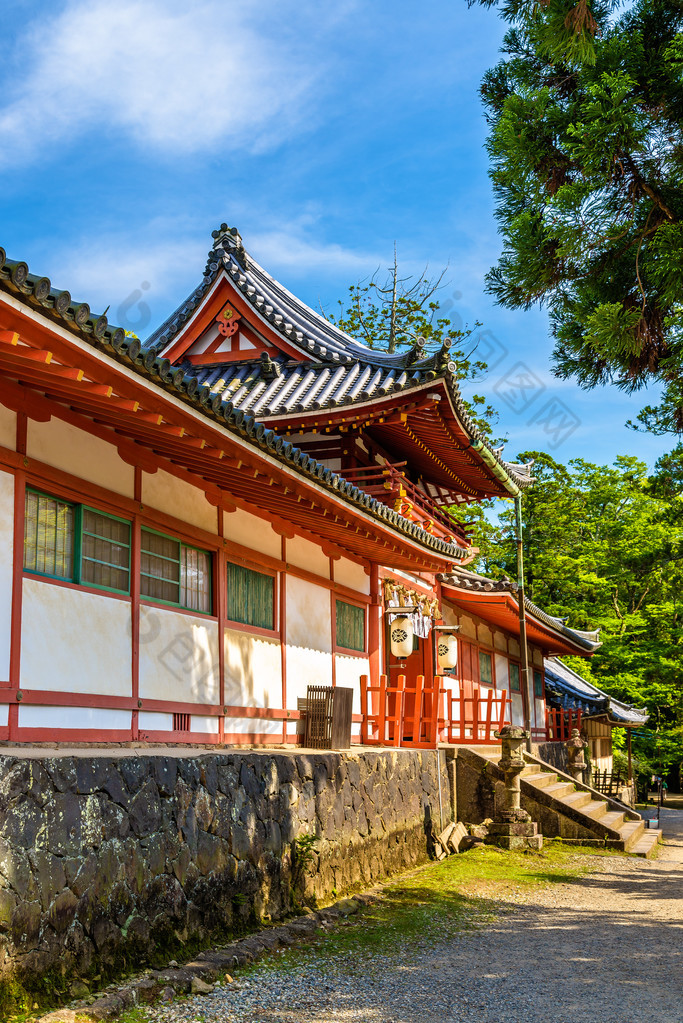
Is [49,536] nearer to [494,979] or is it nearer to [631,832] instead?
[494,979]

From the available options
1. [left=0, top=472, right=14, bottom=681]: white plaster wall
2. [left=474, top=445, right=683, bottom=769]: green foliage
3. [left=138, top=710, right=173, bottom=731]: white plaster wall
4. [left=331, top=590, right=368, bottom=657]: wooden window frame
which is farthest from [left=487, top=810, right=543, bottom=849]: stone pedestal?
[left=474, top=445, right=683, bottom=769]: green foliage

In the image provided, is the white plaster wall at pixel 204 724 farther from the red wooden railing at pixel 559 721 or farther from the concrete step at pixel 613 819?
the red wooden railing at pixel 559 721

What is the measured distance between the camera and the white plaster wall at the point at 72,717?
7.20 metres

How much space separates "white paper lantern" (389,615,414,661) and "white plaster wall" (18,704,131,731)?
7.33m

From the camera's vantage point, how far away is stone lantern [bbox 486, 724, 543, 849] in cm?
1492

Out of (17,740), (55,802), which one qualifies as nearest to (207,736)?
(17,740)

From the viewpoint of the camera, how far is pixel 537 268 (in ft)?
28.9

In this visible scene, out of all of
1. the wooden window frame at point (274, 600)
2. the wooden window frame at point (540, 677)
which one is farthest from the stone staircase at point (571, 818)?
the wooden window frame at point (540, 677)

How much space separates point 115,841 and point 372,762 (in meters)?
5.98

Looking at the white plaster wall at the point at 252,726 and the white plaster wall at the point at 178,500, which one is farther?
the white plaster wall at the point at 252,726

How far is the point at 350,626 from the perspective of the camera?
48.5ft

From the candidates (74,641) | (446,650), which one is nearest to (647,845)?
(446,650)

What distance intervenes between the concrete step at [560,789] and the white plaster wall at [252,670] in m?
7.16

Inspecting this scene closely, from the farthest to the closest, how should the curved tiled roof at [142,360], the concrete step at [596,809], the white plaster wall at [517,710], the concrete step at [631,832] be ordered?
the white plaster wall at [517,710] < the concrete step at [596,809] < the concrete step at [631,832] < the curved tiled roof at [142,360]
